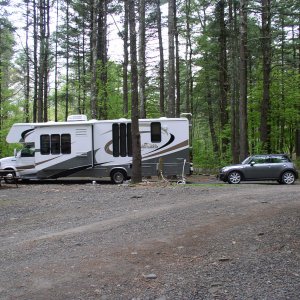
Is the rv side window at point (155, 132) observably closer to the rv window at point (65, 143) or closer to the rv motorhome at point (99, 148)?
the rv motorhome at point (99, 148)

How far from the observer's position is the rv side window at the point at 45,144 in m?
18.8

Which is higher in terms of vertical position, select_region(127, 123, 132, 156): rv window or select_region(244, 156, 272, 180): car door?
select_region(127, 123, 132, 156): rv window

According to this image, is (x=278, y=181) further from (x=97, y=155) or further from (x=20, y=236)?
(x=20, y=236)

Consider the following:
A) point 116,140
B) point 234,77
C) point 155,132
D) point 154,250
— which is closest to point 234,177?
point 155,132

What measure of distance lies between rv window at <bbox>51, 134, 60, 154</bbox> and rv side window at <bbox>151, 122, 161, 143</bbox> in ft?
14.3

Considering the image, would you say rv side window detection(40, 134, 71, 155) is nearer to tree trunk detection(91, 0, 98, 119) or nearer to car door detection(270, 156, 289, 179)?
tree trunk detection(91, 0, 98, 119)

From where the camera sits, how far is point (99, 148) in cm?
1850

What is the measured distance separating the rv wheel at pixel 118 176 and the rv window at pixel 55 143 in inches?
109

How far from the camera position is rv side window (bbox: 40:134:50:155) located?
61.6 feet

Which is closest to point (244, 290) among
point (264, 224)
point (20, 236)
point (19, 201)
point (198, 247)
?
point (198, 247)

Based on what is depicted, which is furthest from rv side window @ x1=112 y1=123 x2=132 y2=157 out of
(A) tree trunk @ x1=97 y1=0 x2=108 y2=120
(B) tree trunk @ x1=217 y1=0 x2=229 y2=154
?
(B) tree trunk @ x1=217 y1=0 x2=229 y2=154

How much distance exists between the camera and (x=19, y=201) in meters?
11.6

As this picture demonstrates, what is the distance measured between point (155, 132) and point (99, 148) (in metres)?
2.65

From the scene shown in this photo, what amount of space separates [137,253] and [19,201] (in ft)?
22.1
